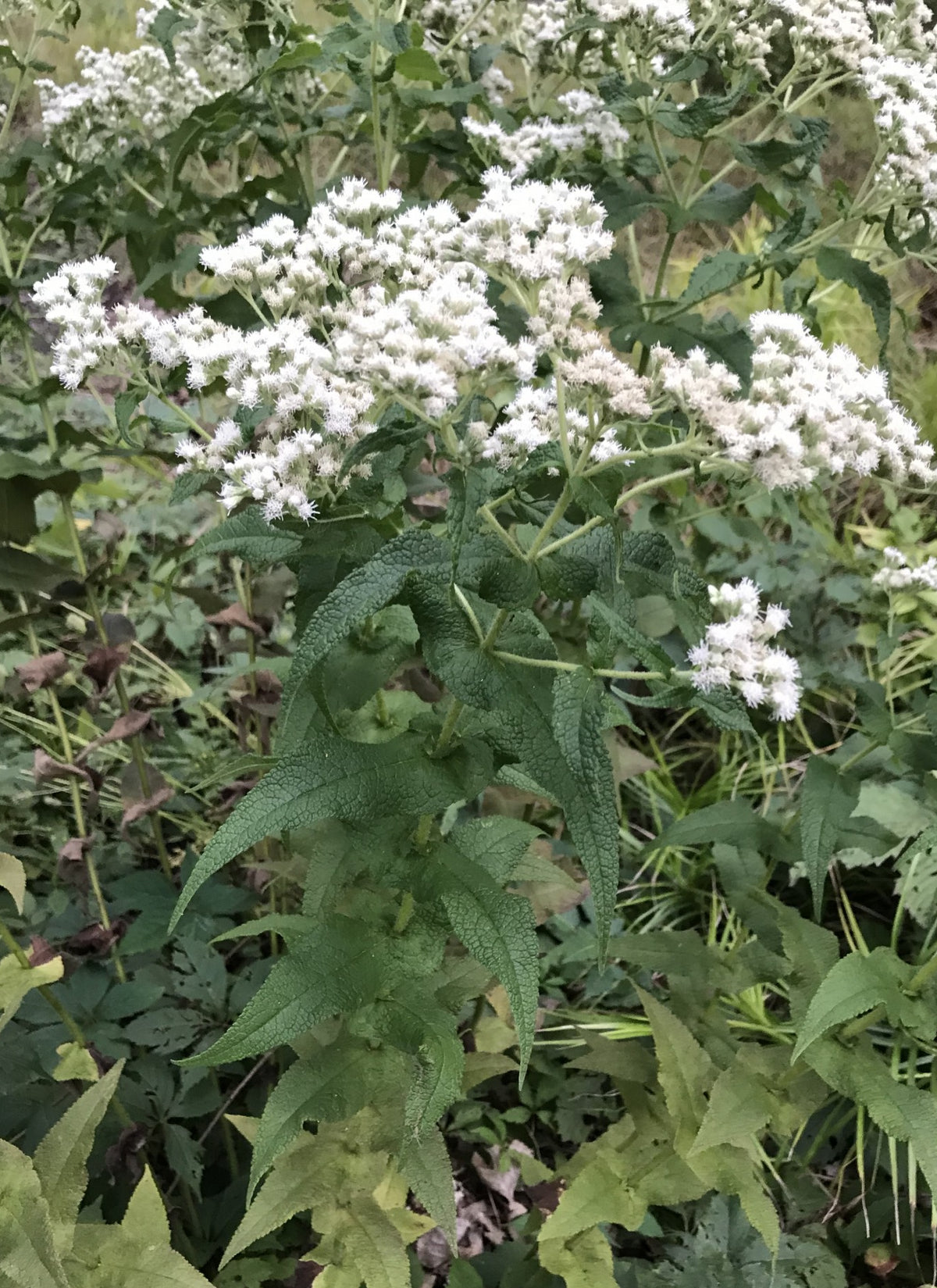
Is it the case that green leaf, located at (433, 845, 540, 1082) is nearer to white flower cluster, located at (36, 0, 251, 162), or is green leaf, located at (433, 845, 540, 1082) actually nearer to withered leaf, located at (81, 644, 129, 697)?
withered leaf, located at (81, 644, 129, 697)

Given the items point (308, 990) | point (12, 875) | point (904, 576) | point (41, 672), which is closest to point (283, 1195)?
point (308, 990)

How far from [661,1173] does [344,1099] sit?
49 centimetres

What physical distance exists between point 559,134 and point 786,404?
32.4 inches

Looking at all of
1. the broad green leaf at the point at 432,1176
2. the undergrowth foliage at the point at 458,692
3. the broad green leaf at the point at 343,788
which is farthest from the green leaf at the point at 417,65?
the broad green leaf at the point at 432,1176

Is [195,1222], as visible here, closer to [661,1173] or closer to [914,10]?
[661,1173]

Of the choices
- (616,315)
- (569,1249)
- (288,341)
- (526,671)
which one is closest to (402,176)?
(616,315)

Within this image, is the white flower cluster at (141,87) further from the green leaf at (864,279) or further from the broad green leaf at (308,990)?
the broad green leaf at (308,990)

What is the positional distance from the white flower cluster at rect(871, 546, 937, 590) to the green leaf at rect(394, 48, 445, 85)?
919mm

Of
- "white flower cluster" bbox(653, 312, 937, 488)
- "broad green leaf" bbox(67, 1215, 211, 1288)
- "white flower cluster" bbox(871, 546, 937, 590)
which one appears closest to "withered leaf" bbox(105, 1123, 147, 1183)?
"broad green leaf" bbox(67, 1215, 211, 1288)

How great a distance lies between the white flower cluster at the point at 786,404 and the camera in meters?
0.78

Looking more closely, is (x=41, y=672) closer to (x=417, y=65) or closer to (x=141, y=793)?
(x=141, y=793)

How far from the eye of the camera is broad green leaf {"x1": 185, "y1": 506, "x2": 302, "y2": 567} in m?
0.93

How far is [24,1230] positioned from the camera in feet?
2.86

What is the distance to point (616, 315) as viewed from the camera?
54.6 inches
